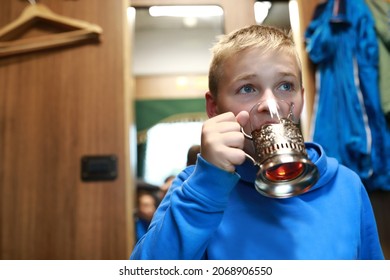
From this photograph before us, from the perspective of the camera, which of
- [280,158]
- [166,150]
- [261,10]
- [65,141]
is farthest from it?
[166,150]

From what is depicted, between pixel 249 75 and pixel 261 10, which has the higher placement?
pixel 261 10

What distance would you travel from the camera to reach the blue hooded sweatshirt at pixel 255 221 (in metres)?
0.31

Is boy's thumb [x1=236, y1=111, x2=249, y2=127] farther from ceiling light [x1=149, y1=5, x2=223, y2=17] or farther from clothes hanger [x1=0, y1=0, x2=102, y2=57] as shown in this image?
clothes hanger [x1=0, y1=0, x2=102, y2=57]

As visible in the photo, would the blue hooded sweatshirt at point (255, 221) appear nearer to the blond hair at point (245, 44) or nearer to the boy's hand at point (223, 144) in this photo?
the boy's hand at point (223, 144)

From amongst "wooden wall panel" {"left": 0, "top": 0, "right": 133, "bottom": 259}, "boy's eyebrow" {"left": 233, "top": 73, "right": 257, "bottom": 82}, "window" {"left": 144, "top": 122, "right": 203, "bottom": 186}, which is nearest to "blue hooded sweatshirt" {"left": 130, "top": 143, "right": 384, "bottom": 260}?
"boy's eyebrow" {"left": 233, "top": 73, "right": 257, "bottom": 82}

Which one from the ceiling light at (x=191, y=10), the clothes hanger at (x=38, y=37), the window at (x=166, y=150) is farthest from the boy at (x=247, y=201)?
the window at (x=166, y=150)

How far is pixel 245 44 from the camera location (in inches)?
15.2

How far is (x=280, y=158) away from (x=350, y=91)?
2.25 feet

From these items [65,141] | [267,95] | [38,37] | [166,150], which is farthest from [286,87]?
[166,150]

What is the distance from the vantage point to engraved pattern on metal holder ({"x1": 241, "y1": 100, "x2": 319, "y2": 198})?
31 cm

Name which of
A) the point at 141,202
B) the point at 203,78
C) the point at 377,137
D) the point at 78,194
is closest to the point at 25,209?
the point at 78,194

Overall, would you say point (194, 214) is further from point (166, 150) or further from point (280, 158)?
point (166, 150)

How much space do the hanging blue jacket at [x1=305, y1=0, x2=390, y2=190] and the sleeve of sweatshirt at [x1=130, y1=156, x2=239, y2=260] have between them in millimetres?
662
